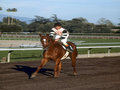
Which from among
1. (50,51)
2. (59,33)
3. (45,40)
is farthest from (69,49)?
(45,40)

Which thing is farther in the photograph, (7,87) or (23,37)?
(23,37)

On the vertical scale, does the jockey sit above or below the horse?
above

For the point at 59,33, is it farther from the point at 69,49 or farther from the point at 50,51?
the point at 50,51

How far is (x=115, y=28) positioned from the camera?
76812mm

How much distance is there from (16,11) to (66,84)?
74.6 meters

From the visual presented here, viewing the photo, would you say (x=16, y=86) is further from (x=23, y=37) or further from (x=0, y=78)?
(x=23, y=37)

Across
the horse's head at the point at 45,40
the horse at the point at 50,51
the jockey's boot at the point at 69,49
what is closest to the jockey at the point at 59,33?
the jockey's boot at the point at 69,49

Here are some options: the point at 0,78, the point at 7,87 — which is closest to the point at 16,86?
the point at 7,87

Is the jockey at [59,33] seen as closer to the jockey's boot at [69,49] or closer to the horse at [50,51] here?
the jockey's boot at [69,49]

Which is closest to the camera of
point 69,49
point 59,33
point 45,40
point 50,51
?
point 45,40

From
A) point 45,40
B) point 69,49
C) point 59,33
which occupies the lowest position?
point 69,49

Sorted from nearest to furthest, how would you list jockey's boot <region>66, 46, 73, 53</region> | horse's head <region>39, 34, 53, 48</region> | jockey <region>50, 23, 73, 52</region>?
horse's head <region>39, 34, 53, 48</region> → jockey <region>50, 23, 73, 52</region> → jockey's boot <region>66, 46, 73, 53</region>

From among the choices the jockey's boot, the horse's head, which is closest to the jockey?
the jockey's boot

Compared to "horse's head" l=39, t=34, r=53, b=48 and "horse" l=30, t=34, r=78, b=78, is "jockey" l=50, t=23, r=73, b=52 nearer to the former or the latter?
"horse" l=30, t=34, r=78, b=78
